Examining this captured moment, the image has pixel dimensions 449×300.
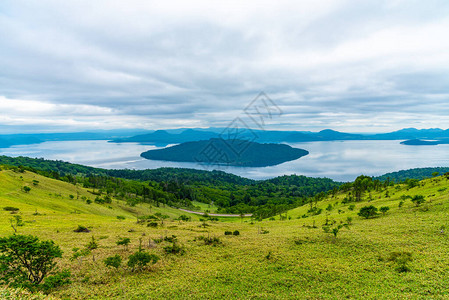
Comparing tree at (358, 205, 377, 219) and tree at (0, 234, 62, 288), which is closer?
tree at (0, 234, 62, 288)

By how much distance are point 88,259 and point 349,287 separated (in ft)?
97.2

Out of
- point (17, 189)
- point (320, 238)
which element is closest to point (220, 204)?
point (17, 189)

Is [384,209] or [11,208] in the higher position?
[384,209]

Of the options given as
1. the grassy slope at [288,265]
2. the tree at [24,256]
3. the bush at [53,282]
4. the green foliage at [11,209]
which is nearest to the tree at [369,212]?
the grassy slope at [288,265]

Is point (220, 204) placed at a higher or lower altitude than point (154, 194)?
lower

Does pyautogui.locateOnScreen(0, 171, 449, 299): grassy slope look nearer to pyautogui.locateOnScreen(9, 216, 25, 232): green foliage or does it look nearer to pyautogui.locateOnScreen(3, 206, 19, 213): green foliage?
pyautogui.locateOnScreen(9, 216, 25, 232): green foliage

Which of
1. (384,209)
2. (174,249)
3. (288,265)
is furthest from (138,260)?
(384,209)

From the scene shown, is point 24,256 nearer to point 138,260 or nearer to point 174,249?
point 138,260

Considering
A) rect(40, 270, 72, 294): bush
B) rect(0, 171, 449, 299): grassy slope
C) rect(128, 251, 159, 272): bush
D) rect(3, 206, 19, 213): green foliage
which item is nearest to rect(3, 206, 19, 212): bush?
rect(3, 206, 19, 213): green foliage

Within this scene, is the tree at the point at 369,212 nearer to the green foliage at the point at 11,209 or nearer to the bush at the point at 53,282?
the bush at the point at 53,282

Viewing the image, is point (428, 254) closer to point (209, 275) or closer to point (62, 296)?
point (209, 275)

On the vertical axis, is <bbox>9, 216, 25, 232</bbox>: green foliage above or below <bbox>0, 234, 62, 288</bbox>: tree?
below

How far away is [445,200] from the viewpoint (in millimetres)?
36125

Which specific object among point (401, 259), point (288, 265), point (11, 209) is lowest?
point (288, 265)
